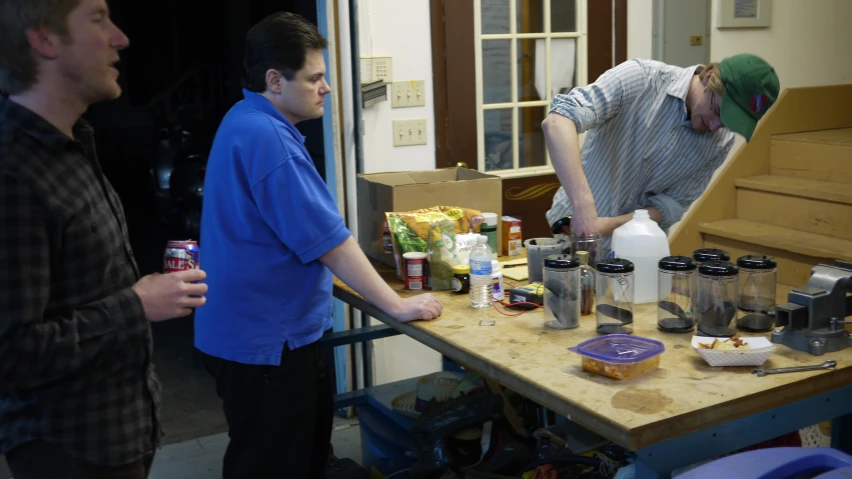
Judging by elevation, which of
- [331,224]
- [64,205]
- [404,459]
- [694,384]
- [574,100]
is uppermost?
[574,100]

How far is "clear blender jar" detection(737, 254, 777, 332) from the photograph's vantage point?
2.03 meters

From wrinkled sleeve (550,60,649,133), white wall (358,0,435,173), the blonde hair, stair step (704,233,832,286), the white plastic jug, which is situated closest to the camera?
the white plastic jug

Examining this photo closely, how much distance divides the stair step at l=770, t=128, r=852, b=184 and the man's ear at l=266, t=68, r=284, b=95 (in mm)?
2984

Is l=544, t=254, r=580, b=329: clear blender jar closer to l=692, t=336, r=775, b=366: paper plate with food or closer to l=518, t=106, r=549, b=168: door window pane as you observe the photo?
l=692, t=336, r=775, b=366: paper plate with food

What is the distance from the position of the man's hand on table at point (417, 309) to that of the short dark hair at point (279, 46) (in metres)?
0.67

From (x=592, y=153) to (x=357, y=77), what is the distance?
3.69 ft

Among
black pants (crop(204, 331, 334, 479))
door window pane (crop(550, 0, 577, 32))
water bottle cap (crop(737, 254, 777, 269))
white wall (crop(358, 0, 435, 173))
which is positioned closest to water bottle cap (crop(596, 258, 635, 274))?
water bottle cap (crop(737, 254, 777, 269))

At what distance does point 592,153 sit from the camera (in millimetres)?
2865

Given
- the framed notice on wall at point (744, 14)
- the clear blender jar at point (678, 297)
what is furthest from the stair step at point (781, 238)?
the clear blender jar at point (678, 297)

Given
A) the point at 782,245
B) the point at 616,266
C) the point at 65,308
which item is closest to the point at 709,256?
the point at 616,266

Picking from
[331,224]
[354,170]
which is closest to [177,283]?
[331,224]

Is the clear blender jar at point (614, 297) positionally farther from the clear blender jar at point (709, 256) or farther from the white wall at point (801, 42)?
the white wall at point (801, 42)

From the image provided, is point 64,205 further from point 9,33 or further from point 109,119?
point 109,119

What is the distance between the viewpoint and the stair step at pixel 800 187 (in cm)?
384
